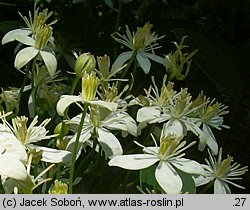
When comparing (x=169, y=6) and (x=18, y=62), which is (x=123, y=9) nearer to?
(x=169, y=6)

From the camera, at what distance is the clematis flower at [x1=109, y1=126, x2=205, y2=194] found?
0.77 metres

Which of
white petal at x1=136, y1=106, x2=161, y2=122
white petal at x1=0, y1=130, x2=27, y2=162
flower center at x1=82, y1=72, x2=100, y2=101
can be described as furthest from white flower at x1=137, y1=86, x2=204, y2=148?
white petal at x1=0, y1=130, x2=27, y2=162

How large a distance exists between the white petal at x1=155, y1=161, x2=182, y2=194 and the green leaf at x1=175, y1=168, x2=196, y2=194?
29 millimetres

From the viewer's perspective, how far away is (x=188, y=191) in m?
0.81

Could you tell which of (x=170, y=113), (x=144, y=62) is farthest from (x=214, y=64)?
(x=170, y=113)

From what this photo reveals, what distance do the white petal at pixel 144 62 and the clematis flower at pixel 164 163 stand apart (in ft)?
0.72

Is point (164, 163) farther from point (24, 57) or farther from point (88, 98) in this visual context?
point (24, 57)

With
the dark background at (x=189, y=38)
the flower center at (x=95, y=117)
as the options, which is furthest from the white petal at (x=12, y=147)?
the dark background at (x=189, y=38)

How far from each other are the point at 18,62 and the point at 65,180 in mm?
174

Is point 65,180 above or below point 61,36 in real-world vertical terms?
below

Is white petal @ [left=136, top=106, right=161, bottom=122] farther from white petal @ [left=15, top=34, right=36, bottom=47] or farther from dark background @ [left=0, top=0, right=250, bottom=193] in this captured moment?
dark background @ [left=0, top=0, right=250, bottom=193]

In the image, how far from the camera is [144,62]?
104 cm
